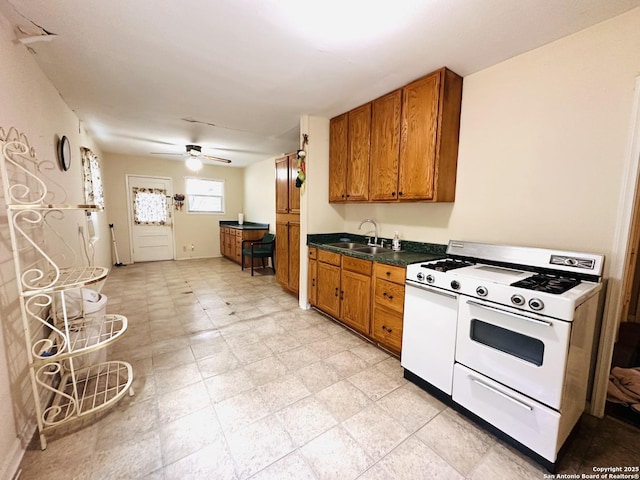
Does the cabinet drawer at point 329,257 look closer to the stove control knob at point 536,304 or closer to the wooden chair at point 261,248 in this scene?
the stove control knob at point 536,304

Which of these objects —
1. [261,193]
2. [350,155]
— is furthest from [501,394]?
[261,193]

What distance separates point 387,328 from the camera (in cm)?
231

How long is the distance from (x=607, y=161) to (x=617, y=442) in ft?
5.30

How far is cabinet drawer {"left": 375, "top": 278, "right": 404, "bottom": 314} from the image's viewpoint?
7.12 feet

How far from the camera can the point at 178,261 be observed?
6.24 metres

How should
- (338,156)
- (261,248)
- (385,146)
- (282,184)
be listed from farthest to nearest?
(261,248), (282,184), (338,156), (385,146)

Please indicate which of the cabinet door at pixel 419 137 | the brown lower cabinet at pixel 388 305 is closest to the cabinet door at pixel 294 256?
the brown lower cabinet at pixel 388 305

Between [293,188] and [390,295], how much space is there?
214 centimetres

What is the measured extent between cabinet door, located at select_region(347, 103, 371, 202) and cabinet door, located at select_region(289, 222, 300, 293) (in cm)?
103

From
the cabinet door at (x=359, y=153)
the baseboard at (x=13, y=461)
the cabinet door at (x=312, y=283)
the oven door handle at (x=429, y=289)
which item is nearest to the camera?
the baseboard at (x=13, y=461)

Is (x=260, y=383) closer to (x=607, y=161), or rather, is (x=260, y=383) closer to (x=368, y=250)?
(x=368, y=250)

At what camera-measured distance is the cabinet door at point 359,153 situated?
2.72 metres

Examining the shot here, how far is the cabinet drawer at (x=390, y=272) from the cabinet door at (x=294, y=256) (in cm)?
151

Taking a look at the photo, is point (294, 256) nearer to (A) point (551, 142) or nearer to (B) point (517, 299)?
(B) point (517, 299)
